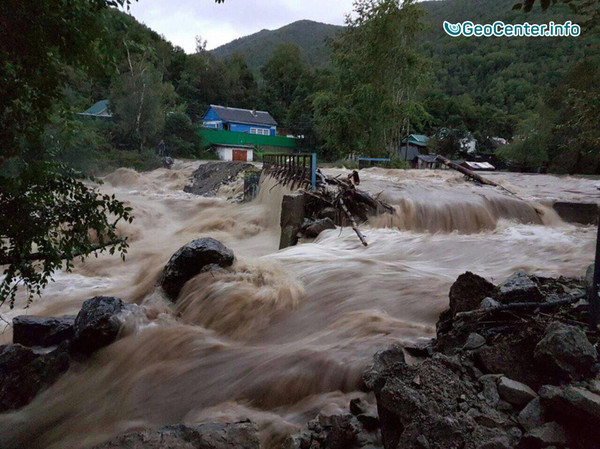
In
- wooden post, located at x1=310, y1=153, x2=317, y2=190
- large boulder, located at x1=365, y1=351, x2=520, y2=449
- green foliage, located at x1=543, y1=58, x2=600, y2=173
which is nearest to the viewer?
large boulder, located at x1=365, y1=351, x2=520, y2=449

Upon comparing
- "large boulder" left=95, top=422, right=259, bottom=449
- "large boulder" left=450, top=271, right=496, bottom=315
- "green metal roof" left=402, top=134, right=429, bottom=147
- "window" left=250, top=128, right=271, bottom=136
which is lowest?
"large boulder" left=95, top=422, right=259, bottom=449

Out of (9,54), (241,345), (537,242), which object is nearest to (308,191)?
(537,242)

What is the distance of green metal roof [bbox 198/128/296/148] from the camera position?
42.1 meters

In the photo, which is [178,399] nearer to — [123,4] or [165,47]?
[123,4]

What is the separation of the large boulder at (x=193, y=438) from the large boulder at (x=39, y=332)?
9.34 feet

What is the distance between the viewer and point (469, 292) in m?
3.61

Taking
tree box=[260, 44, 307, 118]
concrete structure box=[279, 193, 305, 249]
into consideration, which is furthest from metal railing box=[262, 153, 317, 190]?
tree box=[260, 44, 307, 118]

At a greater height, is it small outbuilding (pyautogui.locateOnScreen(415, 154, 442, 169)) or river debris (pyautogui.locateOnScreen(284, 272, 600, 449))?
small outbuilding (pyautogui.locateOnScreen(415, 154, 442, 169))

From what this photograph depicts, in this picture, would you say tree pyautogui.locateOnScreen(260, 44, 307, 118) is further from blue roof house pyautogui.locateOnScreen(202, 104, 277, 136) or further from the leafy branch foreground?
the leafy branch foreground

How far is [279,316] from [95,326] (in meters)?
1.95

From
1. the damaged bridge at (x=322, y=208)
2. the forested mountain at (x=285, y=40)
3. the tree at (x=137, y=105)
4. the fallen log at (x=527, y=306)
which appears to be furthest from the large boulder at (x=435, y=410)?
the forested mountain at (x=285, y=40)

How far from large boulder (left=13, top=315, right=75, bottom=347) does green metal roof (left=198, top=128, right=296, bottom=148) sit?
37.5 m

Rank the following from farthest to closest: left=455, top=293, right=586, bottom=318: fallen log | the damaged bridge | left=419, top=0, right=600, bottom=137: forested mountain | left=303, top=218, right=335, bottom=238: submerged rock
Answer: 1. left=419, top=0, right=600, bottom=137: forested mountain
2. the damaged bridge
3. left=303, top=218, right=335, bottom=238: submerged rock
4. left=455, top=293, right=586, bottom=318: fallen log

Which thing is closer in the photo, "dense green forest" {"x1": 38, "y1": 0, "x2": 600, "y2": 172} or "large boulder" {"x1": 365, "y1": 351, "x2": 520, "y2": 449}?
"large boulder" {"x1": 365, "y1": 351, "x2": 520, "y2": 449}
